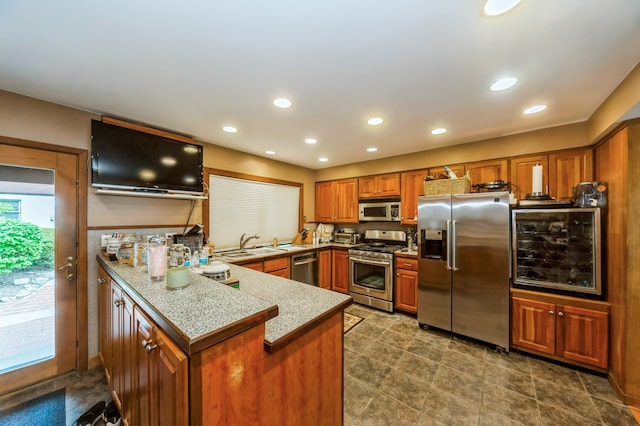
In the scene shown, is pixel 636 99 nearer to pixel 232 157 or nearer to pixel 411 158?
pixel 411 158

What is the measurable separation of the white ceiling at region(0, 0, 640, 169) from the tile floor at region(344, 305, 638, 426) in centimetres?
244

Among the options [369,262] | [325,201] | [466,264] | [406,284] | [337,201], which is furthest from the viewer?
[325,201]

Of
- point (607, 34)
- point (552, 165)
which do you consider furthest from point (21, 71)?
point (552, 165)

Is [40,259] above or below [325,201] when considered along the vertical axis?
below

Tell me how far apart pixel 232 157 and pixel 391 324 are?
10.7 ft

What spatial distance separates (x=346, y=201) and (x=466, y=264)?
2295mm

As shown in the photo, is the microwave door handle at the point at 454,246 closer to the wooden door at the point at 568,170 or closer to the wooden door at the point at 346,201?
the wooden door at the point at 568,170

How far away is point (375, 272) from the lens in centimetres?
376

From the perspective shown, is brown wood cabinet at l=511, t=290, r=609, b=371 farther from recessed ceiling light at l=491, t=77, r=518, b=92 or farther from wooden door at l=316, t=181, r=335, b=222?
wooden door at l=316, t=181, r=335, b=222

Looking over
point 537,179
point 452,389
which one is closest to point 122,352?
point 452,389

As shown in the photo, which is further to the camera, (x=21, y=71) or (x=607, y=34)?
(x=21, y=71)

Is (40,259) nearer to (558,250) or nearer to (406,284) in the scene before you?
(406,284)

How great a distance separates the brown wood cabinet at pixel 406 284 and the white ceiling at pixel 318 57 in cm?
191

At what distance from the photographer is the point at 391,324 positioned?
3180mm
